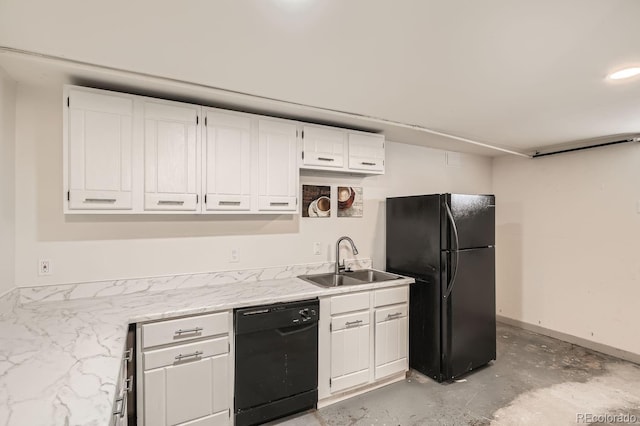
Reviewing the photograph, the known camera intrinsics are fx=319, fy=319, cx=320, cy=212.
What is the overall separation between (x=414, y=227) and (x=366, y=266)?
676 mm

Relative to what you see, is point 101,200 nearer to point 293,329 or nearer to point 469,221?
point 293,329

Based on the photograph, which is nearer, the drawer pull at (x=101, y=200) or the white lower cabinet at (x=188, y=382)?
the white lower cabinet at (x=188, y=382)

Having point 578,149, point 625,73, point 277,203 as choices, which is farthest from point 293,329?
point 578,149

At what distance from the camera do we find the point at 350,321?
2.64 m

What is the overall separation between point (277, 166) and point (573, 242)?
368 cm

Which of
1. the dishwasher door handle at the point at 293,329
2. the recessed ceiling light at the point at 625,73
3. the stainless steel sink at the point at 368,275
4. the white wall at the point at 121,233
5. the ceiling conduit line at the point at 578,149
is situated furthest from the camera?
the ceiling conduit line at the point at 578,149

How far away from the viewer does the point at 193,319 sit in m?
2.03

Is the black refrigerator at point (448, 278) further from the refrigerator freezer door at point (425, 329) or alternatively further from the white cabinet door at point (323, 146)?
the white cabinet door at point (323, 146)

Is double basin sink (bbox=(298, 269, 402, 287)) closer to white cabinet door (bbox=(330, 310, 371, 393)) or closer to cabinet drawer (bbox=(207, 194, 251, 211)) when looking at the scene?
white cabinet door (bbox=(330, 310, 371, 393))

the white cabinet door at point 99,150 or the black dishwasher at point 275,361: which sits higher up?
the white cabinet door at point 99,150

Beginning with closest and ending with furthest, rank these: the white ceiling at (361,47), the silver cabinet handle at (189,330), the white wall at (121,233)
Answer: the white ceiling at (361,47), the silver cabinet handle at (189,330), the white wall at (121,233)

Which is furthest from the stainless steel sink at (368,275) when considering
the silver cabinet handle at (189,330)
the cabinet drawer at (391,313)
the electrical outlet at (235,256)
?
the silver cabinet handle at (189,330)

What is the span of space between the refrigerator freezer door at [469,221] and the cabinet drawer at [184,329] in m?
1.98

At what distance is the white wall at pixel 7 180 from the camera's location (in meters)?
1.90
